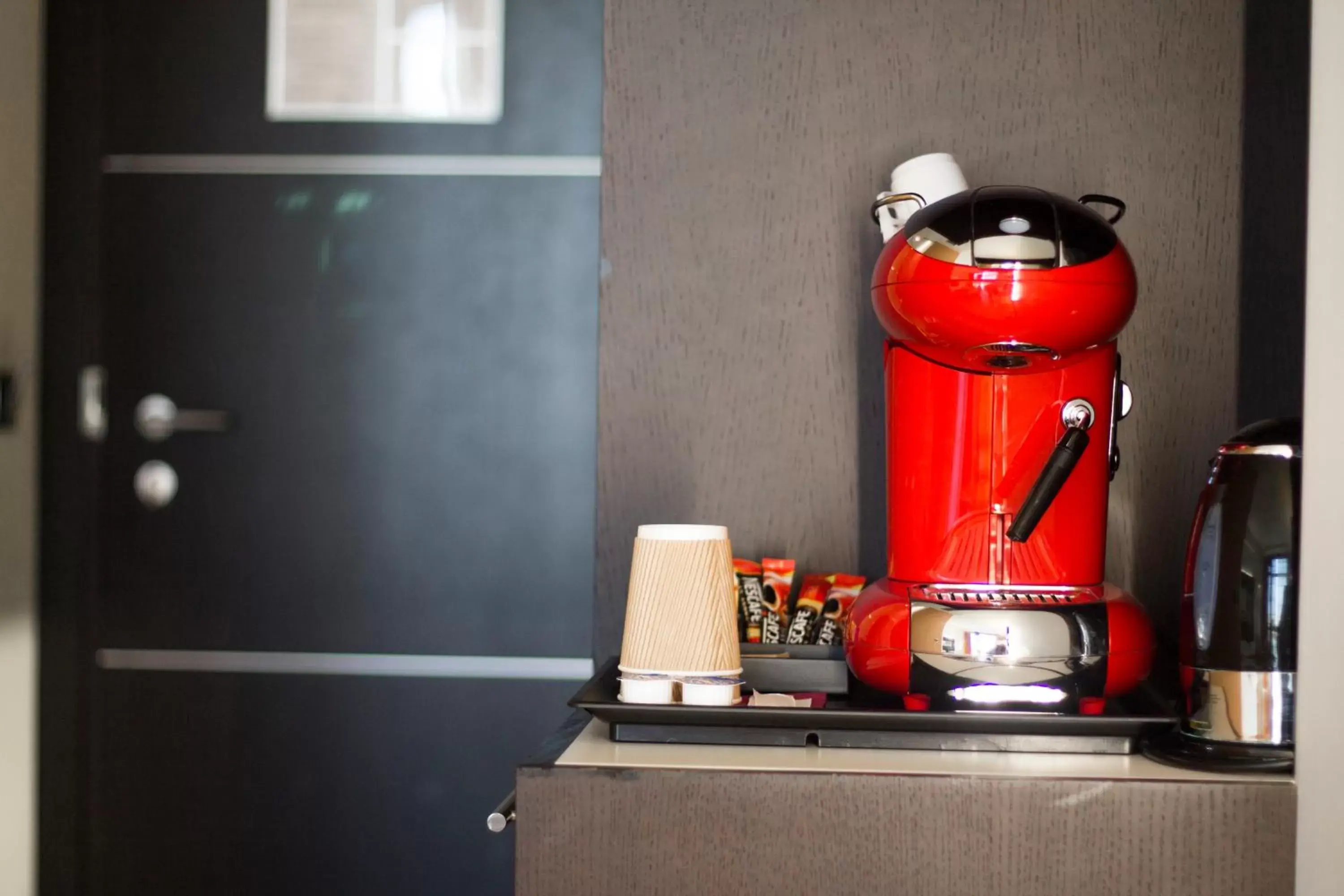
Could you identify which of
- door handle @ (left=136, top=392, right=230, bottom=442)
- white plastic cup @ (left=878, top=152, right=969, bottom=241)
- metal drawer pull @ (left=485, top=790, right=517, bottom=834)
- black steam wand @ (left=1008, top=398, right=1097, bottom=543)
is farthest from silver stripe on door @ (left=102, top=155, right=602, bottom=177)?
metal drawer pull @ (left=485, top=790, right=517, bottom=834)

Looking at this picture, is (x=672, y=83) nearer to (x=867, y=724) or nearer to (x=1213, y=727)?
(x=867, y=724)

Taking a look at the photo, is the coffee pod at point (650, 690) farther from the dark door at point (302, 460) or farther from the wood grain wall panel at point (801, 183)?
the dark door at point (302, 460)

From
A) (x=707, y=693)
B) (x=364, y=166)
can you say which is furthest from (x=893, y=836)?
(x=364, y=166)

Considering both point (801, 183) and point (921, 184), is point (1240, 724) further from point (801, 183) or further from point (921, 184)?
point (801, 183)

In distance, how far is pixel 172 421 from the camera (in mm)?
1663

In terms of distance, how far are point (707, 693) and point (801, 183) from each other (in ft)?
1.98

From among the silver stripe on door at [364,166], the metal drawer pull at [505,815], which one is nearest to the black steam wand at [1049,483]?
the metal drawer pull at [505,815]

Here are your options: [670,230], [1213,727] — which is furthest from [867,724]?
[670,230]

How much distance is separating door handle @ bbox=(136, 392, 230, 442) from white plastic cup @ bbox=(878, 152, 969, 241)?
107cm

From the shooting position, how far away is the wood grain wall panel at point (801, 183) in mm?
1184

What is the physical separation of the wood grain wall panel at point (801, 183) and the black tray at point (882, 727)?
1.08ft

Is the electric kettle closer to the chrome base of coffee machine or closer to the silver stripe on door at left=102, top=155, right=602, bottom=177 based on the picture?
the chrome base of coffee machine

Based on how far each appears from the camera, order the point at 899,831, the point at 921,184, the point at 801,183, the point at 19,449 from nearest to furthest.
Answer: the point at 899,831, the point at 921,184, the point at 801,183, the point at 19,449

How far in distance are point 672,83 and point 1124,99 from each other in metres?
0.49
